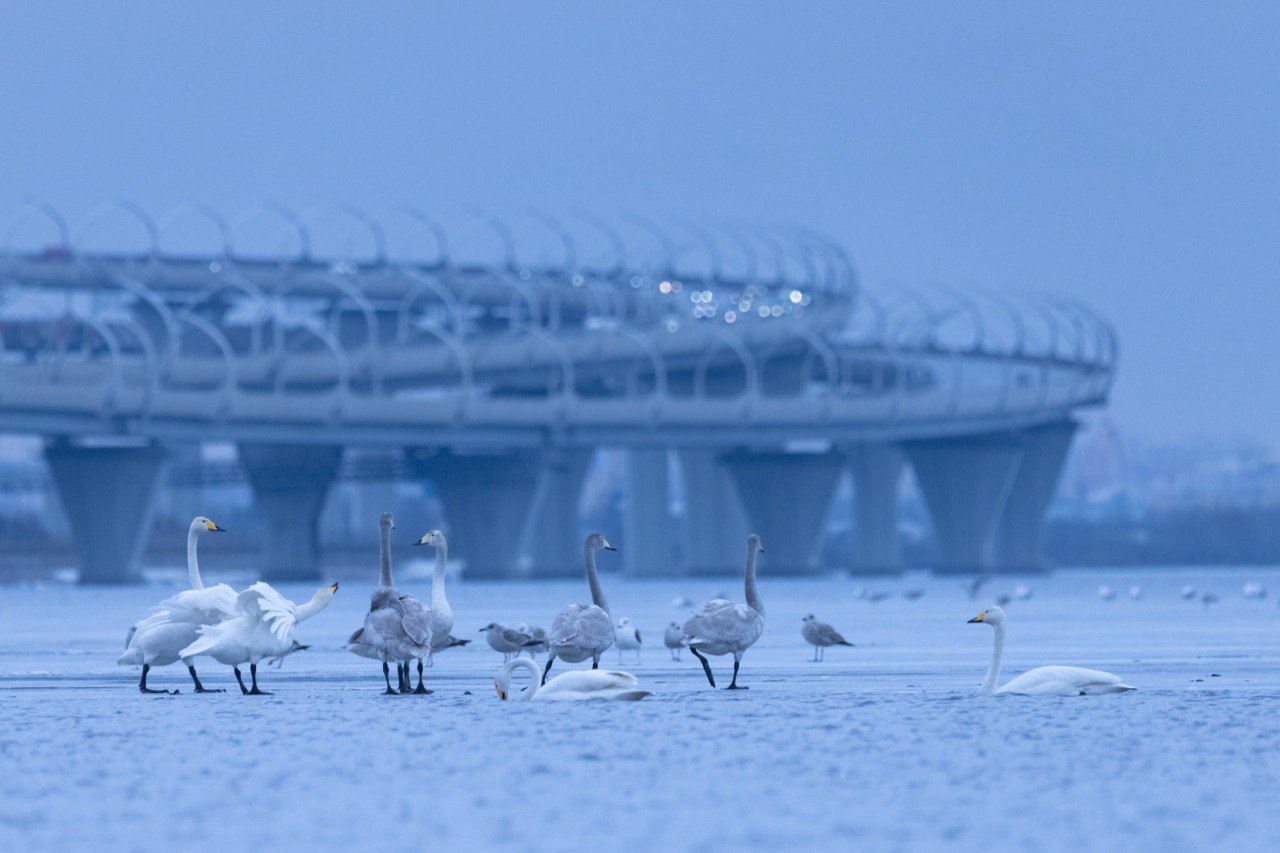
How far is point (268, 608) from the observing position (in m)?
21.5

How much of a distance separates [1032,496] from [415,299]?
135ft

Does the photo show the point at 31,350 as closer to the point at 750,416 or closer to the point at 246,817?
the point at 750,416

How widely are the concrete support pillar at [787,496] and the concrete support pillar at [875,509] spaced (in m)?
17.4

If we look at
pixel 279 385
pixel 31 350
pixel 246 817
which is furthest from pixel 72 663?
pixel 31 350

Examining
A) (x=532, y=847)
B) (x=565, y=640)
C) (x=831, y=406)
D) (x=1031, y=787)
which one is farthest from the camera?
(x=831, y=406)

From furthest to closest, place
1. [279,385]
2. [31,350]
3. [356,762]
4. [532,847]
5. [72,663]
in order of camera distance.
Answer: [31,350], [279,385], [72,663], [356,762], [532,847]

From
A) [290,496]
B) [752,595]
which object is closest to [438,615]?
[752,595]

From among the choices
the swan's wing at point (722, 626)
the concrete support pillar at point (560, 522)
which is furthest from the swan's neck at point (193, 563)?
the concrete support pillar at point (560, 522)

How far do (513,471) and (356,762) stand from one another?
94979 mm

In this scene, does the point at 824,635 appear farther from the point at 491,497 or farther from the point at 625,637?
the point at 491,497

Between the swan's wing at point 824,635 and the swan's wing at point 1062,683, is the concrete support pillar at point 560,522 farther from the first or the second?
the swan's wing at point 1062,683

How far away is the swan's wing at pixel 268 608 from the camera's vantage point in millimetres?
21516

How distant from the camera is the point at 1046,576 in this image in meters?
134

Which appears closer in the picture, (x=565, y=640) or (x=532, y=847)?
(x=532, y=847)
